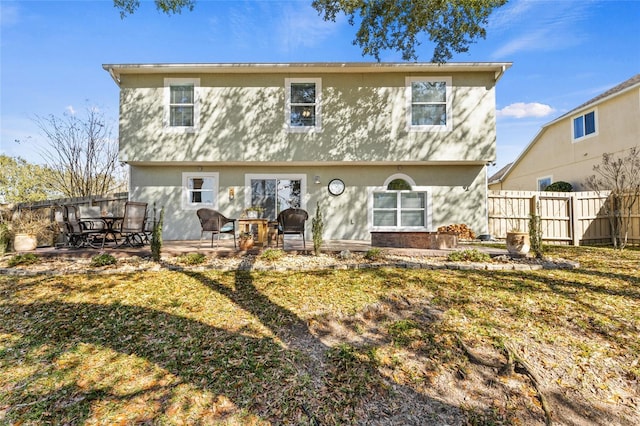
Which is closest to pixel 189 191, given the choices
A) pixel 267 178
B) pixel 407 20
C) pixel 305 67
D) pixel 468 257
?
pixel 267 178

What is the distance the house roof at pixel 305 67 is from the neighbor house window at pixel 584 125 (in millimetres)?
7410

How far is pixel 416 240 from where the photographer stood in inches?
307

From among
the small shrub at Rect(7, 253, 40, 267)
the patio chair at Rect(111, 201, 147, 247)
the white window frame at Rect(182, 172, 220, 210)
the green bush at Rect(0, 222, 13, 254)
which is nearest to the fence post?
the white window frame at Rect(182, 172, 220, 210)

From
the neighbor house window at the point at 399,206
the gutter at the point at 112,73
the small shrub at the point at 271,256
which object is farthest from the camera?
the neighbor house window at the point at 399,206

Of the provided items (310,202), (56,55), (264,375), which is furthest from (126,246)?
(56,55)

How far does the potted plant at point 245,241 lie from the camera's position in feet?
24.7

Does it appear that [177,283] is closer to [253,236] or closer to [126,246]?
[253,236]

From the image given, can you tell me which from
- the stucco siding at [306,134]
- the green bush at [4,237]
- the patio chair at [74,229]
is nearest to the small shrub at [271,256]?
the patio chair at [74,229]

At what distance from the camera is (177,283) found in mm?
5168

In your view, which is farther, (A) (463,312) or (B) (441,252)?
(B) (441,252)

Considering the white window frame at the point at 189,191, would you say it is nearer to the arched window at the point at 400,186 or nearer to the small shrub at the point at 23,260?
the small shrub at the point at 23,260

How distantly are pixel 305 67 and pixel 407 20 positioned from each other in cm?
340

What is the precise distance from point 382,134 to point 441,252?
15.9ft

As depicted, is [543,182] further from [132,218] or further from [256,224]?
[132,218]
